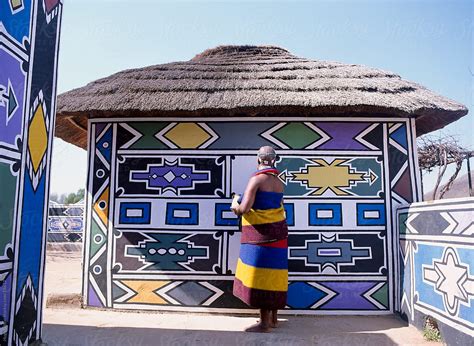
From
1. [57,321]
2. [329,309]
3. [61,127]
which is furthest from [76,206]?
[329,309]

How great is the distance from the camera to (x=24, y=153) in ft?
8.96

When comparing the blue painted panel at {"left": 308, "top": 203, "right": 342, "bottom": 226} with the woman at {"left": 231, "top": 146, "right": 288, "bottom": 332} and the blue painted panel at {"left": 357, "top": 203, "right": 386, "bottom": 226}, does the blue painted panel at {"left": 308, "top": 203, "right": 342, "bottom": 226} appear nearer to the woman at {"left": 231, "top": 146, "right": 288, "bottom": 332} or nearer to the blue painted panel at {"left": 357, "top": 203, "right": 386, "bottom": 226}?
the blue painted panel at {"left": 357, "top": 203, "right": 386, "bottom": 226}

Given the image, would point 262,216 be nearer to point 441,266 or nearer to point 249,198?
point 249,198

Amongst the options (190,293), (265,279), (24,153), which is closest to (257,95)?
(265,279)

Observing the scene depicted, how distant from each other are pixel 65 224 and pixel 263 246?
13.3m

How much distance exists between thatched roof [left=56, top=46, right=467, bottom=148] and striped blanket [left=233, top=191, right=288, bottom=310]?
1304 mm

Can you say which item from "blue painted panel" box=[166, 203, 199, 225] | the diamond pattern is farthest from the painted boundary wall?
"blue painted panel" box=[166, 203, 199, 225]

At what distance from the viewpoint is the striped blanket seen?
3.55 m

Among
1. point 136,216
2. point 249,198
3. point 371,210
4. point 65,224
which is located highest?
point 249,198

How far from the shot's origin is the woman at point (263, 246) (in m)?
3.55

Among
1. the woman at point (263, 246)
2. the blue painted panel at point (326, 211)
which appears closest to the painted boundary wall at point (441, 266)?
the blue painted panel at point (326, 211)

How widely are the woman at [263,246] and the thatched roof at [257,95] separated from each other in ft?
3.50

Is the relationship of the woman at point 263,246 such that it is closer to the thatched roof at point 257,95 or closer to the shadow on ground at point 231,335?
the shadow on ground at point 231,335

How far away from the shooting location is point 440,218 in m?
3.39
